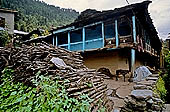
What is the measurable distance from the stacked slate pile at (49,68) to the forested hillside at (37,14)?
2694 cm

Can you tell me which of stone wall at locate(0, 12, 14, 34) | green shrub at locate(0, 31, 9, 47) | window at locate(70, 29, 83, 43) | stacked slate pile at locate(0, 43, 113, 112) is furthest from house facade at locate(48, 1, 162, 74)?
stone wall at locate(0, 12, 14, 34)

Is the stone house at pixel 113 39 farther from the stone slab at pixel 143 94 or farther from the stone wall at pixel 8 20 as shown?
the stone wall at pixel 8 20

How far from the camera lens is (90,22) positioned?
906cm

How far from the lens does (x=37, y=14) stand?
3672 centimetres

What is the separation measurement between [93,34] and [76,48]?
5.93 ft

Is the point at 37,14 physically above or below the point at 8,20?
above

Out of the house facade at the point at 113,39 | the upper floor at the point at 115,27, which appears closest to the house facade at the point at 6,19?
the upper floor at the point at 115,27

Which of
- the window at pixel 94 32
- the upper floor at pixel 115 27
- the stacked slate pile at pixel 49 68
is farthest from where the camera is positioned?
the window at pixel 94 32

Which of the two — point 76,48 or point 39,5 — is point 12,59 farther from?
point 39,5

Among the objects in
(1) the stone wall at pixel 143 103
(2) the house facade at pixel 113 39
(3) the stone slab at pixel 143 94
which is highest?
(2) the house facade at pixel 113 39

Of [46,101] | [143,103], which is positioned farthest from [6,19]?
[143,103]

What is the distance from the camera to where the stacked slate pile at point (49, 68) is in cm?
252

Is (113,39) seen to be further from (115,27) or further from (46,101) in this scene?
(46,101)

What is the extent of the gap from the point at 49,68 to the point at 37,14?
3785 centimetres
